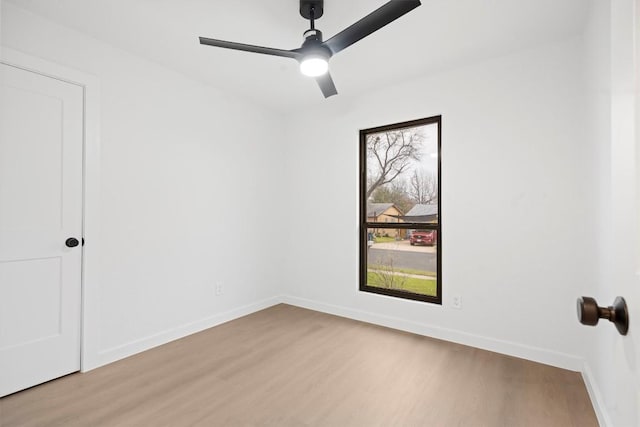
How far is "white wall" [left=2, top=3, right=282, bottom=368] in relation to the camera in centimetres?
247

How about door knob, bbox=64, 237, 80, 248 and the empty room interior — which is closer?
the empty room interior

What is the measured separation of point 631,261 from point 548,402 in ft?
6.30

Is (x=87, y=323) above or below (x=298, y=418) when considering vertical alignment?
above

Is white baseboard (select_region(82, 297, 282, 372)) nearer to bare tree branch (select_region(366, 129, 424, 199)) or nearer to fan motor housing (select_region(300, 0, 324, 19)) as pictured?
bare tree branch (select_region(366, 129, 424, 199))

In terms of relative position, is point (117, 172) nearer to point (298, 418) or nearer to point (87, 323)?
point (87, 323)

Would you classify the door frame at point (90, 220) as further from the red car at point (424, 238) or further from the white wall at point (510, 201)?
the red car at point (424, 238)

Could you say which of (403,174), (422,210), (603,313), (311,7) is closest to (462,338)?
(422,210)

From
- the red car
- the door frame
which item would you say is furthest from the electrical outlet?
the door frame

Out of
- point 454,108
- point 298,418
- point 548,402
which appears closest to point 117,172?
point 298,418

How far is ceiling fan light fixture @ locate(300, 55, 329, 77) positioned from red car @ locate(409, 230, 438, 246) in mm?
1872

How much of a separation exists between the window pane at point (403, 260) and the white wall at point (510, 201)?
0.18 m

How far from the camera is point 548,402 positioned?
78.2 inches

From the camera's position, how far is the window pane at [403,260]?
318 centimetres

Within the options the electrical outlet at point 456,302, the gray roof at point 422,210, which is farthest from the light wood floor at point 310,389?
the gray roof at point 422,210
